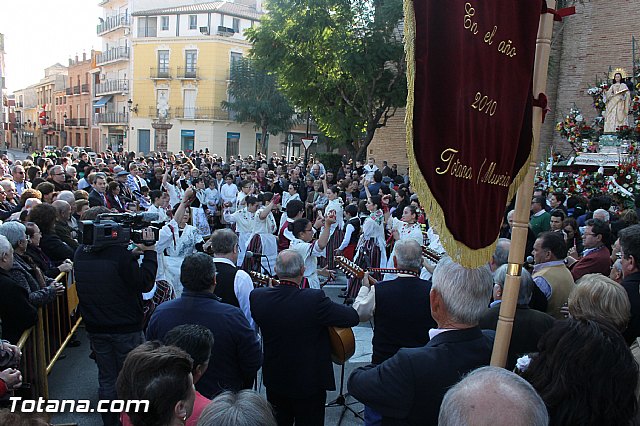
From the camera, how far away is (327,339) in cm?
407

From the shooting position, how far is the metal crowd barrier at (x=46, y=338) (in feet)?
16.3

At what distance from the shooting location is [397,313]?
4.07 meters

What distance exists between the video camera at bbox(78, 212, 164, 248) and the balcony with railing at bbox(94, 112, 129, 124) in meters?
50.9

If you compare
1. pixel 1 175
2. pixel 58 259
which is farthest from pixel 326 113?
pixel 58 259

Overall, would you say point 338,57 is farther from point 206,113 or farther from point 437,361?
point 206,113

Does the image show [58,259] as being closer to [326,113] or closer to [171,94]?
[326,113]

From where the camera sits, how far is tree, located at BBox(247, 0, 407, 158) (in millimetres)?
22156

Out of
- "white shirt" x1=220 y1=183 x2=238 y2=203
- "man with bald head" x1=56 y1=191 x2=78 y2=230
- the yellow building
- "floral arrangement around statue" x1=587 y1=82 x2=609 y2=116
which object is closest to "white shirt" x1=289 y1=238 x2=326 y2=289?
"man with bald head" x1=56 y1=191 x2=78 y2=230

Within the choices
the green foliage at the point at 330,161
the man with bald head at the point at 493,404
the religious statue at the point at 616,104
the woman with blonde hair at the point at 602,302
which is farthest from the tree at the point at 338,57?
the man with bald head at the point at 493,404

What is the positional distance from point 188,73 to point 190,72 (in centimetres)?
19

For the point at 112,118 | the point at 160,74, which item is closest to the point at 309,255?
the point at 160,74

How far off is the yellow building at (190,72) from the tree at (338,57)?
24.1 metres

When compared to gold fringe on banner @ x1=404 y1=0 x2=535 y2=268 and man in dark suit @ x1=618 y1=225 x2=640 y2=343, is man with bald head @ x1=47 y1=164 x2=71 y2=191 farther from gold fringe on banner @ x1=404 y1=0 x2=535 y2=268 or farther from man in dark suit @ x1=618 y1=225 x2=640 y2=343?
gold fringe on banner @ x1=404 y1=0 x2=535 y2=268

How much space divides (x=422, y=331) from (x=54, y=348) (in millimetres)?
4140
